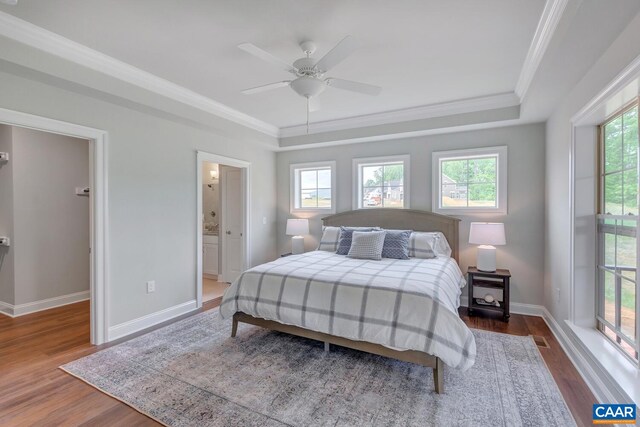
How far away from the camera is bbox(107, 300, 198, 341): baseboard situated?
3.03 meters

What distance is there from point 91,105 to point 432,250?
12.8 ft

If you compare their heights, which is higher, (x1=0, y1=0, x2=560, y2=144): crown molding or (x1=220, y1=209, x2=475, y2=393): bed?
(x1=0, y1=0, x2=560, y2=144): crown molding

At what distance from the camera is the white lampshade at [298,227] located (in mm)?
4922

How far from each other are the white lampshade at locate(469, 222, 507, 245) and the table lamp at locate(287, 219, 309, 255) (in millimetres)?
2439

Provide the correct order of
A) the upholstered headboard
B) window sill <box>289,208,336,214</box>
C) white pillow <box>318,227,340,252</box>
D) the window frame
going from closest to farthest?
the upholstered headboard < white pillow <box>318,227,340,252</box> < the window frame < window sill <box>289,208,336,214</box>

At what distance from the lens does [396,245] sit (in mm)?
3697

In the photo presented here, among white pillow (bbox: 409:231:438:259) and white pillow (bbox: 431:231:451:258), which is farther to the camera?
white pillow (bbox: 431:231:451:258)

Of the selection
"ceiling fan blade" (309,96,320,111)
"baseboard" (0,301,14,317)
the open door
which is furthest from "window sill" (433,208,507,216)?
"baseboard" (0,301,14,317)

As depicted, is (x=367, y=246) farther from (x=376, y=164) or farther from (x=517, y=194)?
(x=517, y=194)

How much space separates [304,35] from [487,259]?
3.14m

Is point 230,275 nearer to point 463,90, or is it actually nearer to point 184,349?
point 184,349

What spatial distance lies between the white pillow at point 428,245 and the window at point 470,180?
489 mm

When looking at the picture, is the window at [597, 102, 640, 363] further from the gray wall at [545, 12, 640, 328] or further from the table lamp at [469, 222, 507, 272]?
the table lamp at [469, 222, 507, 272]

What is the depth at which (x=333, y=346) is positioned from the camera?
9.36 feet
